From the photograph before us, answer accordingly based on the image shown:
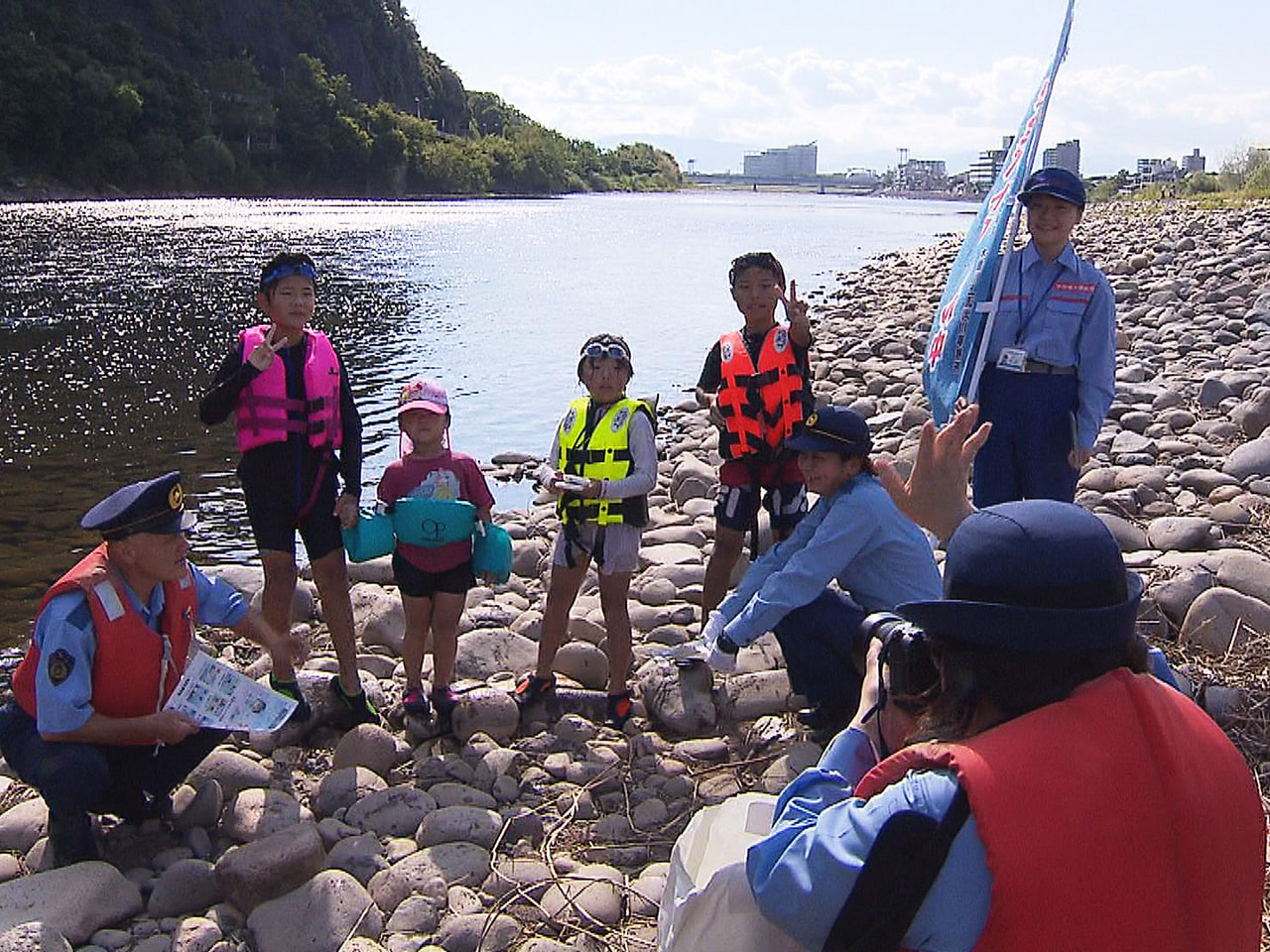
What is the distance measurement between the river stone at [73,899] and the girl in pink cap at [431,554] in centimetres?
150

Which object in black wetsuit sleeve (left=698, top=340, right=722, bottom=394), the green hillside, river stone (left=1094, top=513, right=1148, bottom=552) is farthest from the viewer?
the green hillside

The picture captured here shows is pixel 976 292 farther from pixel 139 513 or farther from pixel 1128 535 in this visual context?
pixel 139 513

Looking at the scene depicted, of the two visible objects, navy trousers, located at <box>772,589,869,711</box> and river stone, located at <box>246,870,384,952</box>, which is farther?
navy trousers, located at <box>772,589,869,711</box>

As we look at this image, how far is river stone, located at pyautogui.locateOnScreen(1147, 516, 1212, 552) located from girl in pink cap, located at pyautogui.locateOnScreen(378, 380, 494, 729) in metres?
3.80

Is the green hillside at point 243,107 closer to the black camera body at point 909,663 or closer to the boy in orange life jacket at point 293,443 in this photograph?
the boy in orange life jacket at point 293,443

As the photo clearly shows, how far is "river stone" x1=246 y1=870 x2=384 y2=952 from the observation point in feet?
11.1

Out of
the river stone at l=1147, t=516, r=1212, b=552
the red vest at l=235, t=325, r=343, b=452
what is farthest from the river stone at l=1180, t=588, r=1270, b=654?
the red vest at l=235, t=325, r=343, b=452

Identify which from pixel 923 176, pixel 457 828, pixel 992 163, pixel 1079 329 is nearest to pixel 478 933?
pixel 457 828

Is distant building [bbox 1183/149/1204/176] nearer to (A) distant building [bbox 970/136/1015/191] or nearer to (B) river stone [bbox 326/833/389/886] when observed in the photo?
(A) distant building [bbox 970/136/1015/191]

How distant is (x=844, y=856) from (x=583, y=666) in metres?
3.66

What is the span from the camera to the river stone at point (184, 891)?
11.8 ft

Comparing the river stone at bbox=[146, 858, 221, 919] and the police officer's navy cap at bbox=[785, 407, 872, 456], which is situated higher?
the police officer's navy cap at bbox=[785, 407, 872, 456]

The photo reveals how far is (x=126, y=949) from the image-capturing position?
11.0ft

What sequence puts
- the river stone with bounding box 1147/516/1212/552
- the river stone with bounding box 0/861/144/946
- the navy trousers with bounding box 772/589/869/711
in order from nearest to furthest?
the river stone with bounding box 0/861/144/946
the navy trousers with bounding box 772/589/869/711
the river stone with bounding box 1147/516/1212/552
